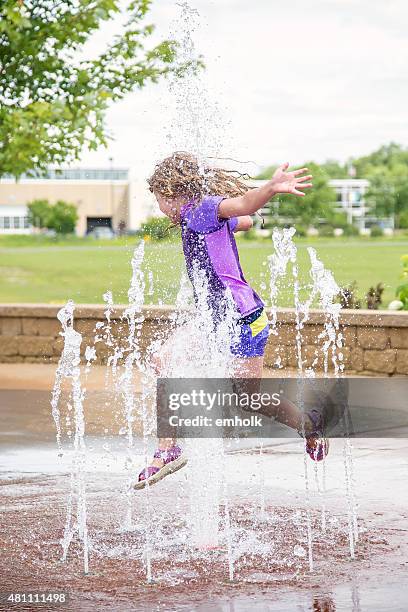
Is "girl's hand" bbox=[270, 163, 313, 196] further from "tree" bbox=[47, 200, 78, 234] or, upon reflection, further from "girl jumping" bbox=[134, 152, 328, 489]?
"tree" bbox=[47, 200, 78, 234]

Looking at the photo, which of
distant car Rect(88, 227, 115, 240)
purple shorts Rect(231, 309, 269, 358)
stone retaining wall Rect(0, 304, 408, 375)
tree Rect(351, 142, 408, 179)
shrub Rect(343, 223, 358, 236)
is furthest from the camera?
tree Rect(351, 142, 408, 179)

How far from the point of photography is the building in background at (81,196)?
116688 mm

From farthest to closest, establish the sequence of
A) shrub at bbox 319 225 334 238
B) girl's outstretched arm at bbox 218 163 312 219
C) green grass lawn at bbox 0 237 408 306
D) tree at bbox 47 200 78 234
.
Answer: shrub at bbox 319 225 334 238, tree at bbox 47 200 78 234, green grass lawn at bbox 0 237 408 306, girl's outstretched arm at bbox 218 163 312 219

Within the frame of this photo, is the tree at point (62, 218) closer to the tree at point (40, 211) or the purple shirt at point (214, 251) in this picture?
the tree at point (40, 211)

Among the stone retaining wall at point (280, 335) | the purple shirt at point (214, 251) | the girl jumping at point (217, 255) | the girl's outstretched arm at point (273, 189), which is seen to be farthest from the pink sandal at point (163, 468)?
the stone retaining wall at point (280, 335)

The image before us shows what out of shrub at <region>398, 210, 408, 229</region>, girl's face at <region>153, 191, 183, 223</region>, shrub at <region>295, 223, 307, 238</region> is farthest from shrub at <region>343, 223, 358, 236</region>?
girl's face at <region>153, 191, 183, 223</region>

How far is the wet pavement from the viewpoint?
468cm

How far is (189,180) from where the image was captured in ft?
18.2

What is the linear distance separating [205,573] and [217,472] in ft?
2.69

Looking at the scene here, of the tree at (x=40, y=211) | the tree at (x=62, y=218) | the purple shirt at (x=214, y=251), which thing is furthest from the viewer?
the tree at (x=40, y=211)

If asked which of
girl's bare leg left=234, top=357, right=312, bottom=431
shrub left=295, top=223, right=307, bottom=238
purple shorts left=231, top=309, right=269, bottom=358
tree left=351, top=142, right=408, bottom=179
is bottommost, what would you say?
shrub left=295, top=223, right=307, bottom=238

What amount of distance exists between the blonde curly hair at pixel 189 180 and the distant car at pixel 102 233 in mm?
111528

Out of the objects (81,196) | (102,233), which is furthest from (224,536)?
(102,233)

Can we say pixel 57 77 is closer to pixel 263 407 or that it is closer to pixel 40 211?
pixel 263 407
